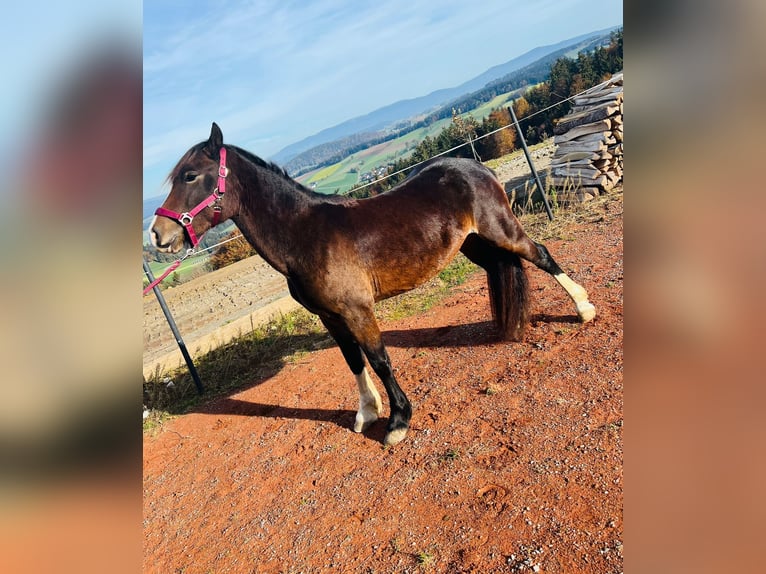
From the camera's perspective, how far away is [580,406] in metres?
2.82

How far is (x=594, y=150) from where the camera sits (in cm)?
725

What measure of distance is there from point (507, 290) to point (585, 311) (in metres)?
0.65

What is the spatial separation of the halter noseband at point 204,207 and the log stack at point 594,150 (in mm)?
6230

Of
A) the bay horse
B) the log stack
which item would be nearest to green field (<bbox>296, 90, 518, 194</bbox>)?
the log stack

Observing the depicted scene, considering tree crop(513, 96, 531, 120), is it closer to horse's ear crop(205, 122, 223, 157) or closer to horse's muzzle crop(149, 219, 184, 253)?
horse's ear crop(205, 122, 223, 157)

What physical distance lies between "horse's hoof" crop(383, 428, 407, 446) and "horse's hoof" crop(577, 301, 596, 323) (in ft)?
5.81

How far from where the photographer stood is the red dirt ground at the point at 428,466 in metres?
2.16

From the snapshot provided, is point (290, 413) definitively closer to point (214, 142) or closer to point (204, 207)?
point (204, 207)

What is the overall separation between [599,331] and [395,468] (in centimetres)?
191

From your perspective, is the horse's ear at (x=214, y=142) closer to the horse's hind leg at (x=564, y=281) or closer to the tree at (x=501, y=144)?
the horse's hind leg at (x=564, y=281)
